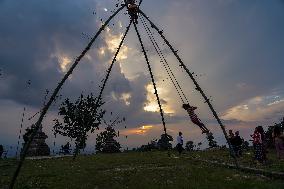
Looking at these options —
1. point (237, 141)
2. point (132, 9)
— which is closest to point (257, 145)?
point (237, 141)

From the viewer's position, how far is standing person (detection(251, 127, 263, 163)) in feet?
90.2

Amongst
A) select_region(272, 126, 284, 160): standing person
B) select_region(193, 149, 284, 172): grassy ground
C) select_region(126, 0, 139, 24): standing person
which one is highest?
select_region(126, 0, 139, 24): standing person

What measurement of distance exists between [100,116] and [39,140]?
32830 millimetres

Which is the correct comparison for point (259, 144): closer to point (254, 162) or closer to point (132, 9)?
point (254, 162)

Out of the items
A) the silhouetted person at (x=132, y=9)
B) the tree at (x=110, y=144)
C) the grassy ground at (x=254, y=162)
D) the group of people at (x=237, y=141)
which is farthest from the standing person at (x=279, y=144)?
the tree at (x=110, y=144)

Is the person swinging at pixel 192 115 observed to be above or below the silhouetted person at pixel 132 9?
below

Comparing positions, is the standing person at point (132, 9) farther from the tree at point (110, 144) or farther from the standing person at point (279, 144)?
the tree at point (110, 144)

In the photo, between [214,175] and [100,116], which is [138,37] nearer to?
[214,175]

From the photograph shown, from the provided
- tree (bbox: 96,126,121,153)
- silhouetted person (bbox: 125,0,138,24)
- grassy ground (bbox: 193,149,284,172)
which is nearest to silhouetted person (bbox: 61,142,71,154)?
tree (bbox: 96,126,121,153)

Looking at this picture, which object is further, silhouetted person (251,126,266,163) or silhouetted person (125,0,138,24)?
silhouetted person (251,126,266,163)

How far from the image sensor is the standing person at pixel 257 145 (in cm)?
2751

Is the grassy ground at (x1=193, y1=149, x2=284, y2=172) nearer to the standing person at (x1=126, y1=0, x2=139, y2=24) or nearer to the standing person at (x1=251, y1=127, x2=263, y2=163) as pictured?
the standing person at (x1=251, y1=127, x2=263, y2=163)

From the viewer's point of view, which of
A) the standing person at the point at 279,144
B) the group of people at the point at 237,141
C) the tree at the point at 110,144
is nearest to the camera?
the standing person at the point at 279,144

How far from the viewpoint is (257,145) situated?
2794 centimetres
